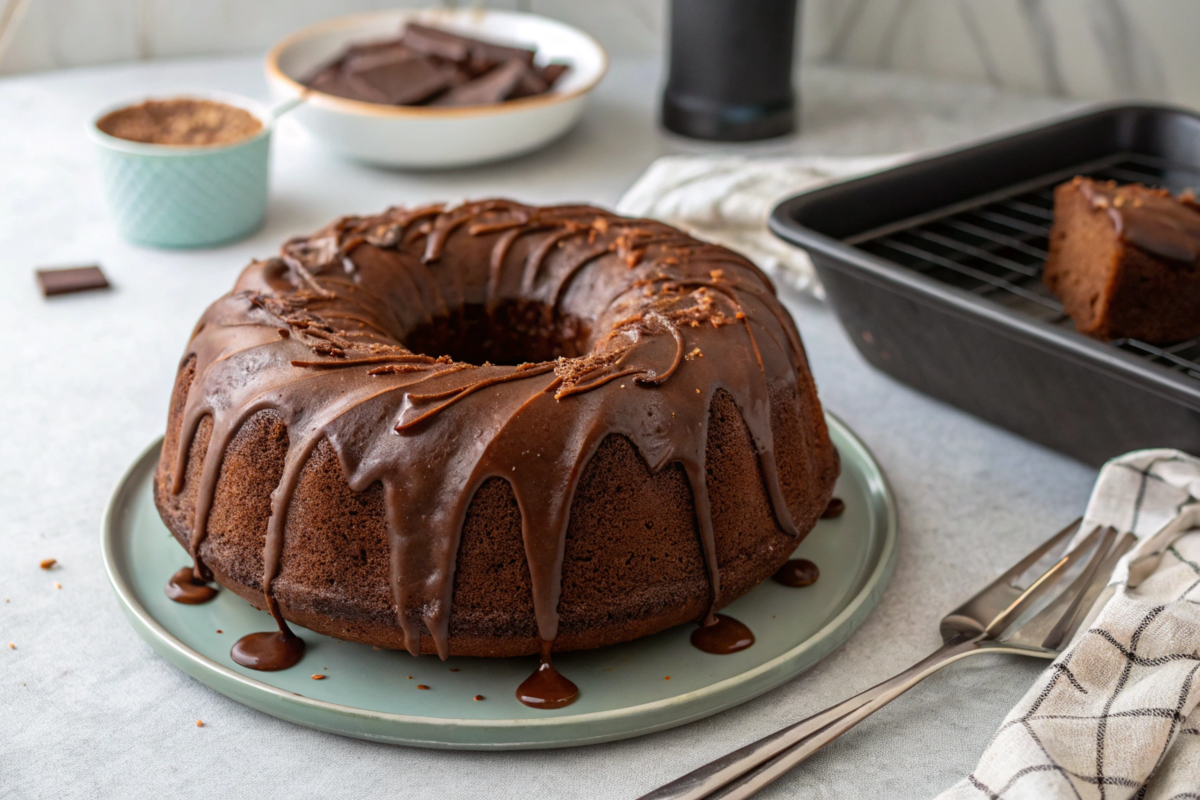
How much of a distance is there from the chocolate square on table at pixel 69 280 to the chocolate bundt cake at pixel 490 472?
0.80 metres

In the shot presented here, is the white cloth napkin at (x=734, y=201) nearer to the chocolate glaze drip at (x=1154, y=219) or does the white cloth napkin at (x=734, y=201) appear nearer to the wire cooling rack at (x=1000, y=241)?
the wire cooling rack at (x=1000, y=241)

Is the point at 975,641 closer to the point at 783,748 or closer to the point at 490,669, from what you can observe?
the point at 783,748

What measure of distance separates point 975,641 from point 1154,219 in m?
0.80


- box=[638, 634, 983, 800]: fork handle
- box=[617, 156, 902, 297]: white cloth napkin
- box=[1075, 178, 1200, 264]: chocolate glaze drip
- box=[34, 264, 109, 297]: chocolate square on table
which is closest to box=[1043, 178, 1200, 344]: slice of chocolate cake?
box=[1075, 178, 1200, 264]: chocolate glaze drip

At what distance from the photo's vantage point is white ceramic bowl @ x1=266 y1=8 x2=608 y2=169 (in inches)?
84.2

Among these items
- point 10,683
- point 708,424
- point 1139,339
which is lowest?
point 10,683

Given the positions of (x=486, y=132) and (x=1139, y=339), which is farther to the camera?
(x=486, y=132)

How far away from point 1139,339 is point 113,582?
4.45 ft

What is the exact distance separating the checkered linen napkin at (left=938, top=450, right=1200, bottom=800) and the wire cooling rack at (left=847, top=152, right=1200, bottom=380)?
1.78ft

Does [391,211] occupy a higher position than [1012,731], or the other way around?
[391,211]

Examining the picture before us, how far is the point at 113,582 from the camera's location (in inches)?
42.9

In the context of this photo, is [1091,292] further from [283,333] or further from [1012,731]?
[283,333]

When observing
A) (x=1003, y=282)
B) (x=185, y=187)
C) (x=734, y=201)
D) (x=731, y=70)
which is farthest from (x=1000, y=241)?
(x=185, y=187)

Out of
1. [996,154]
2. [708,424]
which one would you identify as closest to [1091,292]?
[996,154]
